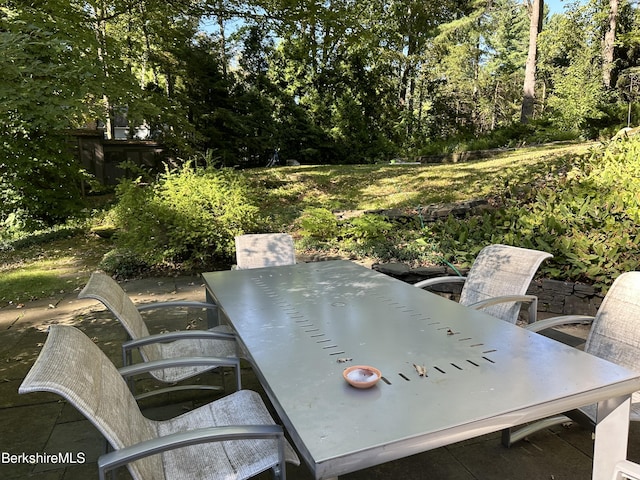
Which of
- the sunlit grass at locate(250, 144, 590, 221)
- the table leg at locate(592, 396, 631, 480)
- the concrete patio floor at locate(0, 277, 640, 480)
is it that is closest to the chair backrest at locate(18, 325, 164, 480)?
the concrete patio floor at locate(0, 277, 640, 480)

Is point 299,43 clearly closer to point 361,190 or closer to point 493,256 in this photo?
point 361,190

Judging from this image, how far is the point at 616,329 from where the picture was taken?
1.94m

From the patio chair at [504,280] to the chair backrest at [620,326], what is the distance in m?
0.39

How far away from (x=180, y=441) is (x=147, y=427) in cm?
55

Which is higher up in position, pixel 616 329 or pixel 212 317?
pixel 616 329

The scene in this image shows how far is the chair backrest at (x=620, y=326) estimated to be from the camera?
6.15ft

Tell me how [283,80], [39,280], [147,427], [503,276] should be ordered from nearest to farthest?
[147,427]
[503,276]
[39,280]
[283,80]

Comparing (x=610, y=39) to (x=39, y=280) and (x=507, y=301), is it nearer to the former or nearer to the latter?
Answer: (x=507, y=301)

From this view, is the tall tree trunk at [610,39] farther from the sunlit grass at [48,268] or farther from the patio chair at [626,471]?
the patio chair at [626,471]

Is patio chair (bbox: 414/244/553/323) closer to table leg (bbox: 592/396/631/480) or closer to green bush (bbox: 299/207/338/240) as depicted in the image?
table leg (bbox: 592/396/631/480)

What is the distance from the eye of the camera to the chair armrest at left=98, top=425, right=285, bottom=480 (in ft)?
3.74

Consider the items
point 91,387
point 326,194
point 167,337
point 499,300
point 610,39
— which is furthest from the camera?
point 610,39

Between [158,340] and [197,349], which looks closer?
[158,340]

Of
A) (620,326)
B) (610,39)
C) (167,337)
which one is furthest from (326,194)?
(610,39)
